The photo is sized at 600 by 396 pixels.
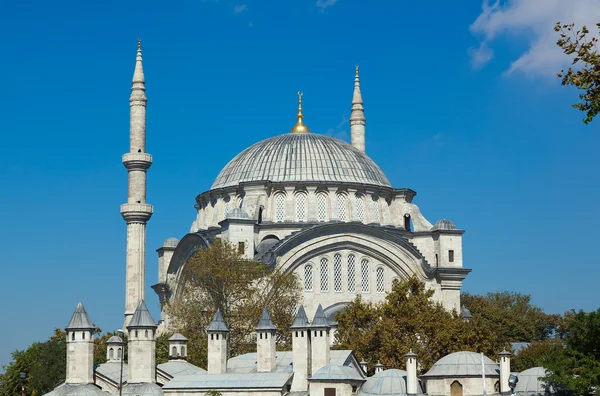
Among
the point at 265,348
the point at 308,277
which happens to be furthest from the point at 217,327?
the point at 308,277

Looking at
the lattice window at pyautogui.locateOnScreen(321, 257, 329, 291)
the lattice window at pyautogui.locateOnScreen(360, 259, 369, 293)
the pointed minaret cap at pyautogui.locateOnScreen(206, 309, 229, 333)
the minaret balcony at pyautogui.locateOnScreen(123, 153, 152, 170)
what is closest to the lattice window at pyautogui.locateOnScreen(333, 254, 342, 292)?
the lattice window at pyautogui.locateOnScreen(321, 257, 329, 291)

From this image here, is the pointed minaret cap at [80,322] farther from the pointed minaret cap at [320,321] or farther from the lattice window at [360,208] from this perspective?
the lattice window at [360,208]

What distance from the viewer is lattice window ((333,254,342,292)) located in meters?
53.8

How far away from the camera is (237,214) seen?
52938 mm

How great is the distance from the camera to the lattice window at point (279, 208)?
55750 millimetres

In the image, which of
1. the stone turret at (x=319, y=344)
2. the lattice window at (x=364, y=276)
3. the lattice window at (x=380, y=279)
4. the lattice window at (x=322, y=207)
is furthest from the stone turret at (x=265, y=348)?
the lattice window at (x=322, y=207)

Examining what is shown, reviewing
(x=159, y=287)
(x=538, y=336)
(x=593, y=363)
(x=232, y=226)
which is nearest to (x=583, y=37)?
(x=593, y=363)

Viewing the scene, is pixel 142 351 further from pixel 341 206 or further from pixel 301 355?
pixel 341 206

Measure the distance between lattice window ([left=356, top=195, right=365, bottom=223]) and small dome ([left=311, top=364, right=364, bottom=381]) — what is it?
21.8 meters

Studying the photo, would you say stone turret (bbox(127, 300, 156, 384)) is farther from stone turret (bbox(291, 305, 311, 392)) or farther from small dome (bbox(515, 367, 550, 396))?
small dome (bbox(515, 367, 550, 396))

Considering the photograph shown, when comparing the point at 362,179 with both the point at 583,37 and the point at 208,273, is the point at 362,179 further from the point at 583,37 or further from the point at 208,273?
the point at 583,37

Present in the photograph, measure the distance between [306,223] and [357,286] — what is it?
12.7 ft

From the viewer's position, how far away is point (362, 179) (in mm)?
58094

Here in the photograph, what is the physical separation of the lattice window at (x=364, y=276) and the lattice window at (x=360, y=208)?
2.79 meters
